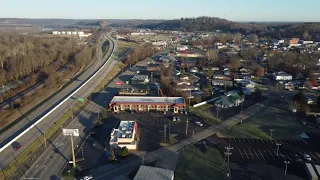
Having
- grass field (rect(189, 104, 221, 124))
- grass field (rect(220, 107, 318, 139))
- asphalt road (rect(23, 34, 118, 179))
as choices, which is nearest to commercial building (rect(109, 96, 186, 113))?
grass field (rect(189, 104, 221, 124))

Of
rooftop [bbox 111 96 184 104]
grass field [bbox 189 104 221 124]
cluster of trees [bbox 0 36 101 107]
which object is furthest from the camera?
cluster of trees [bbox 0 36 101 107]

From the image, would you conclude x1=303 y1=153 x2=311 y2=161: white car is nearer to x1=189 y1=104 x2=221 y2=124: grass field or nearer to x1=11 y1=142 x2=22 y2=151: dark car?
x1=189 y1=104 x2=221 y2=124: grass field

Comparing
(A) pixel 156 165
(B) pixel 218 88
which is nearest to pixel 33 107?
(A) pixel 156 165

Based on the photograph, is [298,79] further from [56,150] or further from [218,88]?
[56,150]

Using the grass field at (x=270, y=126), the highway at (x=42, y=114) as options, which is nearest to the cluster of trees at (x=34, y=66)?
the highway at (x=42, y=114)

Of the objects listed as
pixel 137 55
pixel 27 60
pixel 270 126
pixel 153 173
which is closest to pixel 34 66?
pixel 27 60

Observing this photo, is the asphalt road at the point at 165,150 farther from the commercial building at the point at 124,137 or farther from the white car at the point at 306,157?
the white car at the point at 306,157
